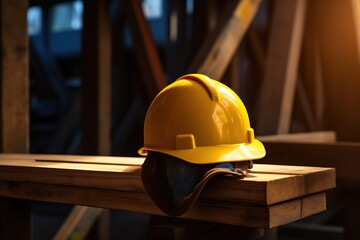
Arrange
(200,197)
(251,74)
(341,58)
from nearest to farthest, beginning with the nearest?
1. (200,197)
2. (341,58)
3. (251,74)

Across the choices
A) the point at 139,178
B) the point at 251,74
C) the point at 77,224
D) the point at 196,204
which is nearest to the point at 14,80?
the point at 77,224

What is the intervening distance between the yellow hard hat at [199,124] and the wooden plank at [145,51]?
151 centimetres

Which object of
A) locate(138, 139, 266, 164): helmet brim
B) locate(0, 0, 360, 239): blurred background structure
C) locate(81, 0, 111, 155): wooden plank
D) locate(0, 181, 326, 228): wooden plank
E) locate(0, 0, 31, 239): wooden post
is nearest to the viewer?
locate(0, 181, 326, 228): wooden plank

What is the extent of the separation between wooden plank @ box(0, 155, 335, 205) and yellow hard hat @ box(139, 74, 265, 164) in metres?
0.10

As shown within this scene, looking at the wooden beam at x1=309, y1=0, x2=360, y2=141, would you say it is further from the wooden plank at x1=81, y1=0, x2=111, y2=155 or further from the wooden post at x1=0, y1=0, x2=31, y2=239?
the wooden post at x1=0, y1=0, x2=31, y2=239

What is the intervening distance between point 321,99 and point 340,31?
175 cm

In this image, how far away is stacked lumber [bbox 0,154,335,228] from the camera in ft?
4.66

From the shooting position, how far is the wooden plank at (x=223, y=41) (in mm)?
2859

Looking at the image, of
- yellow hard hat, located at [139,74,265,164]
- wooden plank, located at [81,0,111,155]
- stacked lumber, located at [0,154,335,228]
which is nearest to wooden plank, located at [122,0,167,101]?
wooden plank, located at [81,0,111,155]

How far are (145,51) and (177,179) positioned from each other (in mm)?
1830

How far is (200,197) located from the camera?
1505 mm

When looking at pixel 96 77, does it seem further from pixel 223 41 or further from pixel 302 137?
pixel 302 137

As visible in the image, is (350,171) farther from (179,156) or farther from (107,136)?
(107,136)

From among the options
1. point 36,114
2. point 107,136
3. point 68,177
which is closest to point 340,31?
point 107,136
